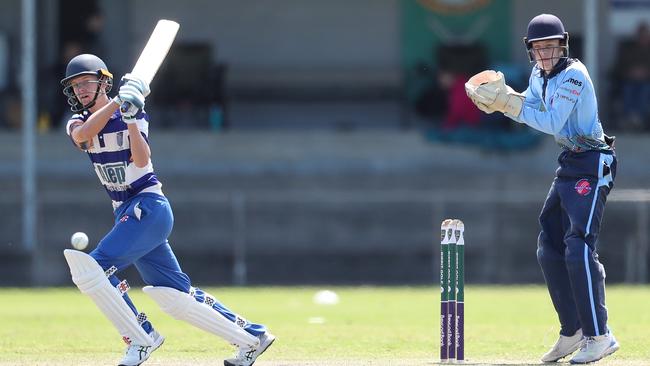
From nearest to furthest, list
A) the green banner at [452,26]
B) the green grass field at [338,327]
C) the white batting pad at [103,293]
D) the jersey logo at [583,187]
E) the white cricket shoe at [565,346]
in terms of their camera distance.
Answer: the white batting pad at [103,293] → the jersey logo at [583,187] → the white cricket shoe at [565,346] → the green grass field at [338,327] → the green banner at [452,26]

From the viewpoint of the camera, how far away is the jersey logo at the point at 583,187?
8789 millimetres

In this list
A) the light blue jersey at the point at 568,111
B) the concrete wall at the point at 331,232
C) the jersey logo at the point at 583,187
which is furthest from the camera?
the concrete wall at the point at 331,232

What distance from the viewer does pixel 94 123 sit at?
27.5 ft

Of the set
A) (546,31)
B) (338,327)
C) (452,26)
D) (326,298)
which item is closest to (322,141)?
(452,26)

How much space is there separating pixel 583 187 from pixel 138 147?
2.71 metres

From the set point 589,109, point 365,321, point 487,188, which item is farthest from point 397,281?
point 589,109

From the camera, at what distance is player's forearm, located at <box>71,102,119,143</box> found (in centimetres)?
832

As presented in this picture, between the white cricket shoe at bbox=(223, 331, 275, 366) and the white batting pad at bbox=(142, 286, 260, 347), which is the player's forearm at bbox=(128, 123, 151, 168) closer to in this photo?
the white batting pad at bbox=(142, 286, 260, 347)

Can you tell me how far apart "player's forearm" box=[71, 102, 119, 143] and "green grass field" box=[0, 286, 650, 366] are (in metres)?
1.57

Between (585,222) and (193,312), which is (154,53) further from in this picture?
(585,222)

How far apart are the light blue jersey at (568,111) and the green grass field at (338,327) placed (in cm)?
141

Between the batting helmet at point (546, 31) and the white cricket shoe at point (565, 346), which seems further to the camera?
the white cricket shoe at point (565, 346)

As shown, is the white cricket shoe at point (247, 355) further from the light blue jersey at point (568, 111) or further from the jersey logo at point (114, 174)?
the light blue jersey at point (568, 111)

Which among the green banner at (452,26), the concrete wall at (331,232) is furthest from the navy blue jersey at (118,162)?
the green banner at (452,26)
